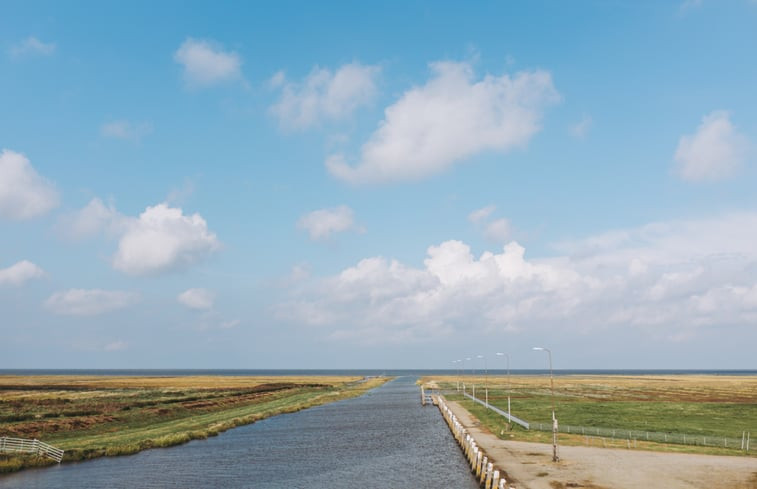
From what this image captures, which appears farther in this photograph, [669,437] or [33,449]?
[669,437]

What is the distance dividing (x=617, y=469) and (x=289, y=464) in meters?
27.2

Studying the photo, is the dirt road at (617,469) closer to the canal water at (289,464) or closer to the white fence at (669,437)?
the canal water at (289,464)

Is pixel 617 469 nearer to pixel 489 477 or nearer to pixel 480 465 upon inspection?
pixel 480 465

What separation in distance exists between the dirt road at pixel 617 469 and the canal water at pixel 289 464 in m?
4.18

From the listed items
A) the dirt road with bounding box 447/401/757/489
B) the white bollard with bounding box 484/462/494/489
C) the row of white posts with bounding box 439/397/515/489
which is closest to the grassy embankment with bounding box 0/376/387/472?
the row of white posts with bounding box 439/397/515/489

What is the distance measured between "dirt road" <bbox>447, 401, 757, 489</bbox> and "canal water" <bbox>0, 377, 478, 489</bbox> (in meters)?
4.18

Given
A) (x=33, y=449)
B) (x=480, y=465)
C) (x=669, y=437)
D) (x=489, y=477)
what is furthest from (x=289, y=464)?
(x=669, y=437)

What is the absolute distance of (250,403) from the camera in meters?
116

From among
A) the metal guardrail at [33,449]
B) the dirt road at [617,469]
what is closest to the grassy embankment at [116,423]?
the metal guardrail at [33,449]

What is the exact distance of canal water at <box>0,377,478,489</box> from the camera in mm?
41562

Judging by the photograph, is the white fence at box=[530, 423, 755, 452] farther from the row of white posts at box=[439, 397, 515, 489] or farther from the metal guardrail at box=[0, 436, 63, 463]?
the metal guardrail at box=[0, 436, 63, 463]

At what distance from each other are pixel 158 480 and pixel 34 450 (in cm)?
1425

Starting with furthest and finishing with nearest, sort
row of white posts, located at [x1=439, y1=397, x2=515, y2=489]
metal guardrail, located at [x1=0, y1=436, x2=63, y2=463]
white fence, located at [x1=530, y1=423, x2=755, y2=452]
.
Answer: white fence, located at [x1=530, y1=423, x2=755, y2=452] → metal guardrail, located at [x1=0, y1=436, x2=63, y2=463] → row of white posts, located at [x1=439, y1=397, x2=515, y2=489]

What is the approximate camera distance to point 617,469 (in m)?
40.1
